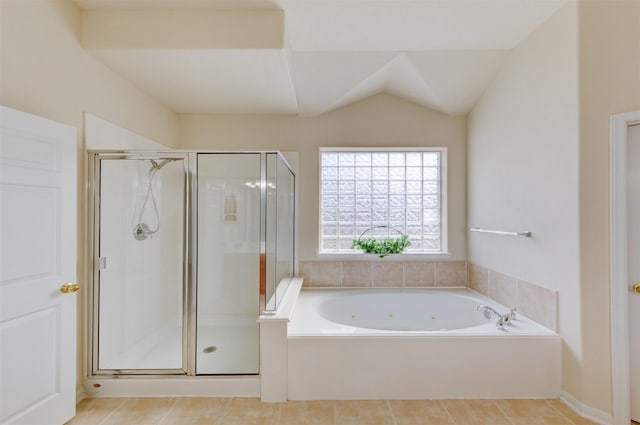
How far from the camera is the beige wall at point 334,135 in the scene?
3.37m

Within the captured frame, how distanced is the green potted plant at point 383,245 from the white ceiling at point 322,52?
4.66ft

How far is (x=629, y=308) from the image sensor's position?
1.81m

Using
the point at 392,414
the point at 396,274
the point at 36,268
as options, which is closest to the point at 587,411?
the point at 392,414

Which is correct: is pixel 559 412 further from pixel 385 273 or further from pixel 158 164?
pixel 158 164

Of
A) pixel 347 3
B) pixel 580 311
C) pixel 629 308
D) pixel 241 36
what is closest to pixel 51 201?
pixel 241 36

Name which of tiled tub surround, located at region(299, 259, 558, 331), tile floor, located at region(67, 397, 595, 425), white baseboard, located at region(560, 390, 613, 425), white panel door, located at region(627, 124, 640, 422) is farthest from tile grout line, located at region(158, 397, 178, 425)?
white panel door, located at region(627, 124, 640, 422)

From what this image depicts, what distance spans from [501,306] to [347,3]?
2.65 m

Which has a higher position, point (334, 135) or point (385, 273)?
point (334, 135)

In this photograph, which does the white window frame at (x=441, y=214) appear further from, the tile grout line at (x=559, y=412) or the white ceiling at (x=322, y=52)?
the tile grout line at (x=559, y=412)

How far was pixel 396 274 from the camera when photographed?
335 centimetres

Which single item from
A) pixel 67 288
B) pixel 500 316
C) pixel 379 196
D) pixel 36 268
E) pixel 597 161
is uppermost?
pixel 597 161

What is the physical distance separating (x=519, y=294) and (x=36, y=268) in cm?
317

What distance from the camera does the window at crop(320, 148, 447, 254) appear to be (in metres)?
3.49

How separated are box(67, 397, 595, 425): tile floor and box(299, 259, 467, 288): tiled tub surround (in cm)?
136
